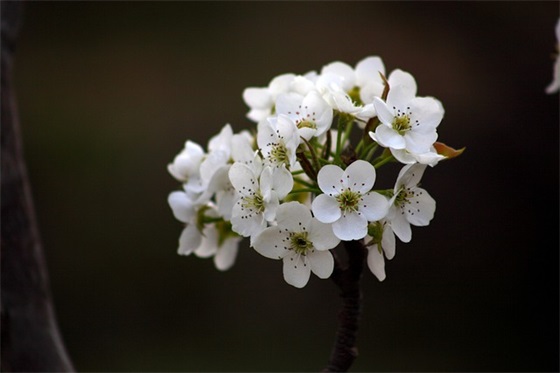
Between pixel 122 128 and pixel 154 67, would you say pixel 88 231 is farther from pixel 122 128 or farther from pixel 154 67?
pixel 154 67

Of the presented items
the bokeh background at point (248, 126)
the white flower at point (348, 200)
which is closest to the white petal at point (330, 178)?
the white flower at point (348, 200)

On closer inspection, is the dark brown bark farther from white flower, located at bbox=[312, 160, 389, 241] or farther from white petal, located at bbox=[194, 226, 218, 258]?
white flower, located at bbox=[312, 160, 389, 241]

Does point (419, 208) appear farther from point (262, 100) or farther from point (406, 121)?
point (262, 100)

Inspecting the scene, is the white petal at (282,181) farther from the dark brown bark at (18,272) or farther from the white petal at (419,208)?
the dark brown bark at (18,272)

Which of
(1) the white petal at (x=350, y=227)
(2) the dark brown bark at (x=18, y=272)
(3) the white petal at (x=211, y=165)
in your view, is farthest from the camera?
(2) the dark brown bark at (x=18, y=272)

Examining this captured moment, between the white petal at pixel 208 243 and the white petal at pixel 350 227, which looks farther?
the white petal at pixel 208 243

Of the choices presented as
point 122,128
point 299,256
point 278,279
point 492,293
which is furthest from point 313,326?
point 299,256

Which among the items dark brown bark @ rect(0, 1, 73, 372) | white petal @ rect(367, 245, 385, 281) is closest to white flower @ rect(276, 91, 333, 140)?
white petal @ rect(367, 245, 385, 281)

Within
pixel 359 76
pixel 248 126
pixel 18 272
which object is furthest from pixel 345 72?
pixel 248 126
